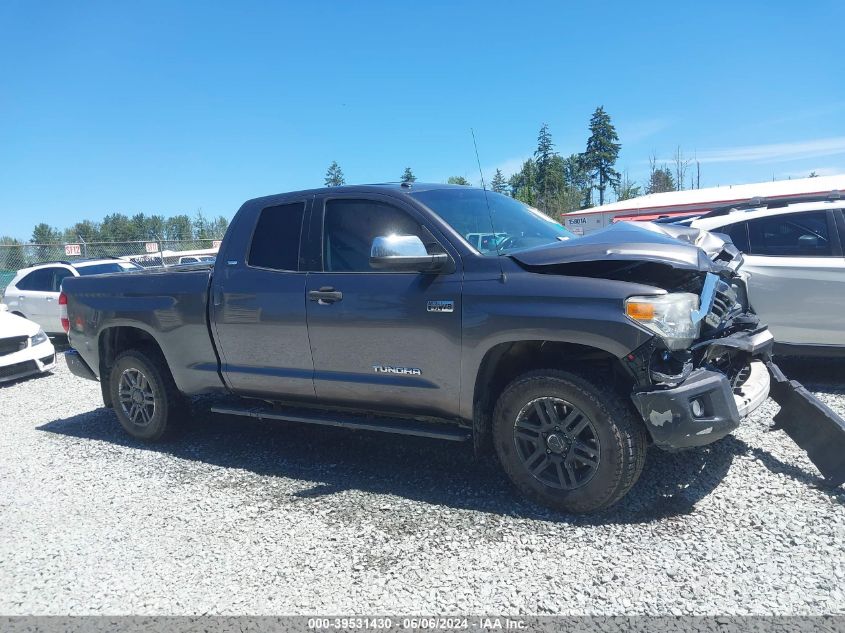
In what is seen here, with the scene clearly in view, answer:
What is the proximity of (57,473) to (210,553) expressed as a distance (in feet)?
7.35

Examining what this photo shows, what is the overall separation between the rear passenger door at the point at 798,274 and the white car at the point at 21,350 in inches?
351

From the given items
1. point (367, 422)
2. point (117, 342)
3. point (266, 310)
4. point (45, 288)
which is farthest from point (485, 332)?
point (45, 288)

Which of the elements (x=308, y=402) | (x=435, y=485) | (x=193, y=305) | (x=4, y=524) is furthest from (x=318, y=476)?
(x=4, y=524)

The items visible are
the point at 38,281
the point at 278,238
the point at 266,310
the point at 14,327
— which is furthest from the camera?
the point at 38,281

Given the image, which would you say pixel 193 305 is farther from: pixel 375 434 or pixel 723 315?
pixel 723 315

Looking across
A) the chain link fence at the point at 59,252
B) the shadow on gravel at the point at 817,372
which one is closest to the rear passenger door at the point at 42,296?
the chain link fence at the point at 59,252

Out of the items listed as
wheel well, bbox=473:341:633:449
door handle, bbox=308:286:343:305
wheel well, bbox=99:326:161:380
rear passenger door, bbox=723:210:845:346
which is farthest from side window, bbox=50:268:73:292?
rear passenger door, bbox=723:210:845:346

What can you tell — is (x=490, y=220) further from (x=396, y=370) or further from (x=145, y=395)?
(x=145, y=395)

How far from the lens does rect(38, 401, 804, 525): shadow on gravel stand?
3734 millimetres

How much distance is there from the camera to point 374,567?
3186mm

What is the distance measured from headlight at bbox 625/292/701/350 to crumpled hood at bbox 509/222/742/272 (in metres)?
0.21

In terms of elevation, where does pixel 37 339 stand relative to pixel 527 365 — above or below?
below

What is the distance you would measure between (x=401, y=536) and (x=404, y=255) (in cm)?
163

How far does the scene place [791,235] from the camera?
20.4 ft
